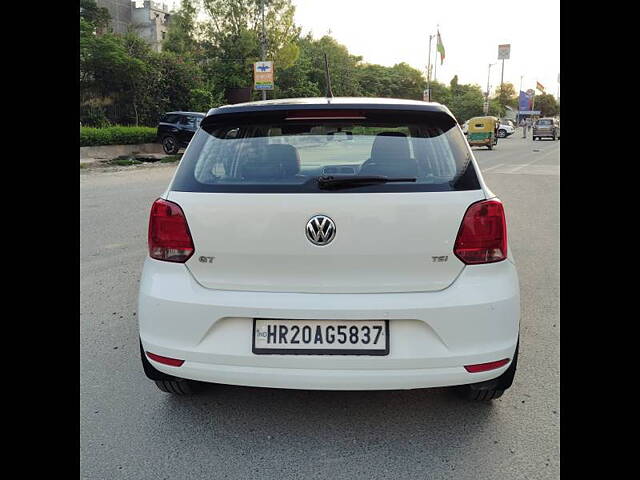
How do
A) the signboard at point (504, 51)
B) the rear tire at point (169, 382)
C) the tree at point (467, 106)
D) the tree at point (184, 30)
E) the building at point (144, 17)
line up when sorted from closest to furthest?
1. the rear tire at point (169, 382)
2. the tree at point (184, 30)
3. the signboard at point (504, 51)
4. the building at point (144, 17)
5. the tree at point (467, 106)

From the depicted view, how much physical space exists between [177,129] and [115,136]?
106 inches

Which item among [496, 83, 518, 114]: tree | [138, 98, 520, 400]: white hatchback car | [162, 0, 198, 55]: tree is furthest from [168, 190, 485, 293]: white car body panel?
[496, 83, 518, 114]: tree

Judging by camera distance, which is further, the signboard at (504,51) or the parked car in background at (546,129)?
the signboard at (504,51)

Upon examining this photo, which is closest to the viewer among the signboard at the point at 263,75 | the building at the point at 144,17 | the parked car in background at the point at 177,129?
the parked car in background at the point at 177,129

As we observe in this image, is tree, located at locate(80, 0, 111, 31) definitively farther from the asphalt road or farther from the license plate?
the license plate

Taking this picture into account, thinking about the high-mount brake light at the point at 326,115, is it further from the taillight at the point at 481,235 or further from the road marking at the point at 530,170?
the road marking at the point at 530,170

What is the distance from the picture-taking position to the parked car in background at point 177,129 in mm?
24797

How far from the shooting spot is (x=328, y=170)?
2.80m

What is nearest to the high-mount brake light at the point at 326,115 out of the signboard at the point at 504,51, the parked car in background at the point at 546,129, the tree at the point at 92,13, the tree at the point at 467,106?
the parked car in background at the point at 546,129

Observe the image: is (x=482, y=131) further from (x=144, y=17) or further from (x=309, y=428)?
(x=144, y=17)

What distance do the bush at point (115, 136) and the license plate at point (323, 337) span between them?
22.8 m

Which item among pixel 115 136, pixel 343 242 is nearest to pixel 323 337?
pixel 343 242

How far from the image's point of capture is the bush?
2403cm
